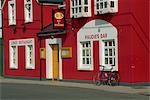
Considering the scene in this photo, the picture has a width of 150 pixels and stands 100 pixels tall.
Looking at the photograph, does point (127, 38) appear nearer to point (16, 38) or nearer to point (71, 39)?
point (71, 39)

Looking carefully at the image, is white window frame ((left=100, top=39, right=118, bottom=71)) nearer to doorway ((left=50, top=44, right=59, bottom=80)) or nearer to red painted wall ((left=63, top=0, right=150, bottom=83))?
red painted wall ((left=63, top=0, right=150, bottom=83))

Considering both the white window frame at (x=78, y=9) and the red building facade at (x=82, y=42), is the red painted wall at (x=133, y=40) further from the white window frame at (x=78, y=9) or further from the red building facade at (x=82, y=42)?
the white window frame at (x=78, y=9)

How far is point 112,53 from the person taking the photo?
27.9 metres

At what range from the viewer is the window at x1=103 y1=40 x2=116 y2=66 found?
2780cm

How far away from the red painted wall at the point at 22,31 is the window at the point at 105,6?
750 centimetres

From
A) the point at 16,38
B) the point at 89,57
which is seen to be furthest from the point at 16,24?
the point at 89,57

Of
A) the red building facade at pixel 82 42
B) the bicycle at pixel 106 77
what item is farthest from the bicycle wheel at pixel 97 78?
the red building facade at pixel 82 42

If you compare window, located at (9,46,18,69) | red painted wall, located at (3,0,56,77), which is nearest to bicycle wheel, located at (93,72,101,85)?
red painted wall, located at (3,0,56,77)

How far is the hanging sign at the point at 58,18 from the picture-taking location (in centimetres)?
3134

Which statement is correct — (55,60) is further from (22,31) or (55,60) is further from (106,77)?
(106,77)

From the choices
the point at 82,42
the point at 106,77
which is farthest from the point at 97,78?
the point at 82,42

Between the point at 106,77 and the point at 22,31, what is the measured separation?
1137 cm

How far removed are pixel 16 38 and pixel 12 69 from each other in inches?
99.7

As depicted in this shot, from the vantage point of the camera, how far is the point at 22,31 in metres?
37.4
